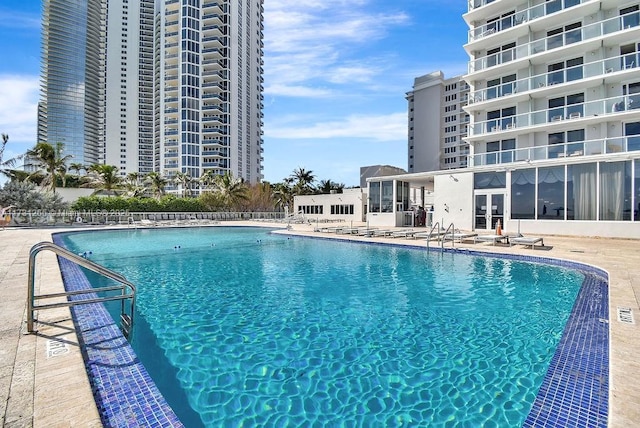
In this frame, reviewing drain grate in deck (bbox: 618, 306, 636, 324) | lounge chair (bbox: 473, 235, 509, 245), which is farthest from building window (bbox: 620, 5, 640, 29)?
drain grate in deck (bbox: 618, 306, 636, 324)

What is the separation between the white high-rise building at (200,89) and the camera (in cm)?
6197

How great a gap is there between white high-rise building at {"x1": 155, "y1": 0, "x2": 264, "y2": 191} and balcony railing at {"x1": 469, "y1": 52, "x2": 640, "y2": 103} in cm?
4795

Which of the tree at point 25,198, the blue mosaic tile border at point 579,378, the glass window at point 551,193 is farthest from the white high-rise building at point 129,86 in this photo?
the blue mosaic tile border at point 579,378

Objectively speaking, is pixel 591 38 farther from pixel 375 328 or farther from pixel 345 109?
pixel 375 328

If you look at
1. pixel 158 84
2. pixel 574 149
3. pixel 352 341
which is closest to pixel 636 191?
pixel 574 149

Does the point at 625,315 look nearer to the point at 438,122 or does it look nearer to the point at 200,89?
the point at 438,122

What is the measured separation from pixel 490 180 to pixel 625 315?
1438 cm

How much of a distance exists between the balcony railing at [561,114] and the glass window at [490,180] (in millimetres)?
5239

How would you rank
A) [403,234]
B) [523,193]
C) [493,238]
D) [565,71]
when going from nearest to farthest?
[493,238] → [403,234] → [523,193] → [565,71]

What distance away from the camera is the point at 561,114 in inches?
775

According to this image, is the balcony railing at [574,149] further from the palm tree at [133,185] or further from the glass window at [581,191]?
the palm tree at [133,185]

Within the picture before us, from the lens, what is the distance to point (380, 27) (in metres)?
15.3

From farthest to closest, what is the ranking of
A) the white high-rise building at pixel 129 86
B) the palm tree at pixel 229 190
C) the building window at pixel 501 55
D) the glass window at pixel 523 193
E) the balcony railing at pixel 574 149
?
the white high-rise building at pixel 129 86 → the palm tree at pixel 229 190 → the building window at pixel 501 55 → the balcony railing at pixel 574 149 → the glass window at pixel 523 193

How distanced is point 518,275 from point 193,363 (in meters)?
8.14
